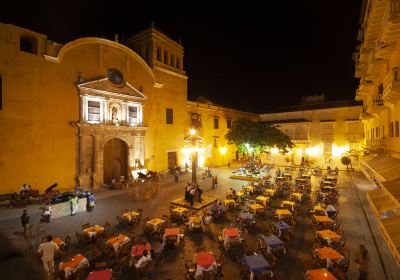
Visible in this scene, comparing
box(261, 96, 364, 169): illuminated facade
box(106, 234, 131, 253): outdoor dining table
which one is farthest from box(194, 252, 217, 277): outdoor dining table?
box(261, 96, 364, 169): illuminated facade

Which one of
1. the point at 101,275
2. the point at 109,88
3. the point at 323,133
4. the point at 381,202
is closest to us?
the point at 101,275

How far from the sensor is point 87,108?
22.2 meters

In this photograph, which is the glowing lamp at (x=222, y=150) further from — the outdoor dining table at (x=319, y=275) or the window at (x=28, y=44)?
the outdoor dining table at (x=319, y=275)

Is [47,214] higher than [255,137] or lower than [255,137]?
lower

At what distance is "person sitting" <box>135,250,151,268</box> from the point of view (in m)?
8.48

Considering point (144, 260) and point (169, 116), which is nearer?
point (144, 260)

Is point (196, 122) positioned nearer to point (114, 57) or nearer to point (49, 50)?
point (114, 57)

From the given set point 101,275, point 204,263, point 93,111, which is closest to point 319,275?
point 204,263

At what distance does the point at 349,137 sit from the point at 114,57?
36.0 meters

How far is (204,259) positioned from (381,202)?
27.3ft

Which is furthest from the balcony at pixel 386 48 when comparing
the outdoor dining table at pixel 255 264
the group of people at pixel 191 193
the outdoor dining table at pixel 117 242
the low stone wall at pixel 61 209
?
the low stone wall at pixel 61 209

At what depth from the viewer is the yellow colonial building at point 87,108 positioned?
18.0 meters

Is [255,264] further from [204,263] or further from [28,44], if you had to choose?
[28,44]

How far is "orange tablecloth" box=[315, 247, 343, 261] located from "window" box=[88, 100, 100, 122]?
21.5 m
